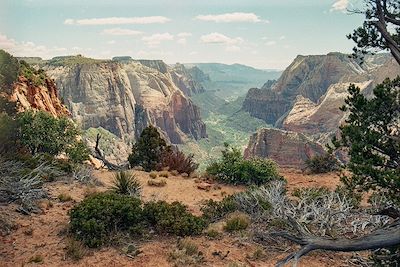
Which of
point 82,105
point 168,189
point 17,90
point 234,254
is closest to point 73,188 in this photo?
point 168,189

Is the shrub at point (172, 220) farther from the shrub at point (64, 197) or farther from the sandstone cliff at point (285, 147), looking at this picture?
the sandstone cliff at point (285, 147)

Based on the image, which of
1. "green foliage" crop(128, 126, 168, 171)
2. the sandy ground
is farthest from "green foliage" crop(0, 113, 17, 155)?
"green foliage" crop(128, 126, 168, 171)

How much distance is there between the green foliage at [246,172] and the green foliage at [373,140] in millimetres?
12805

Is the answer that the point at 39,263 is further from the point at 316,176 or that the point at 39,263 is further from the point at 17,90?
the point at 17,90

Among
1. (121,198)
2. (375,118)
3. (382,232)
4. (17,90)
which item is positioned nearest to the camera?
(382,232)

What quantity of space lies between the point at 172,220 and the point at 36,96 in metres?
37.0

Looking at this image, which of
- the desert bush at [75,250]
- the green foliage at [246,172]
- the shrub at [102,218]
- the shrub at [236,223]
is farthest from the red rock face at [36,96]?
the shrub at [236,223]

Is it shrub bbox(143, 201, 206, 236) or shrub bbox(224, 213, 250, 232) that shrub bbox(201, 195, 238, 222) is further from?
shrub bbox(143, 201, 206, 236)

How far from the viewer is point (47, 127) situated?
2641 centimetres

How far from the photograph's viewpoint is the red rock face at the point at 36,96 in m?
38.5

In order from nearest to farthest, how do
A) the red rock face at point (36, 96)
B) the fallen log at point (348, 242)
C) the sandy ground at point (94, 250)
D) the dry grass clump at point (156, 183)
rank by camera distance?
the fallen log at point (348, 242) < the sandy ground at point (94, 250) < the dry grass clump at point (156, 183) < the red rock face at point (36, 96)

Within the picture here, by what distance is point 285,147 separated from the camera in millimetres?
95062

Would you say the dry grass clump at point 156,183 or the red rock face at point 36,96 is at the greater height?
the red rock face at point 36,96

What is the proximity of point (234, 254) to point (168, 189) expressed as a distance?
8.35 meters
